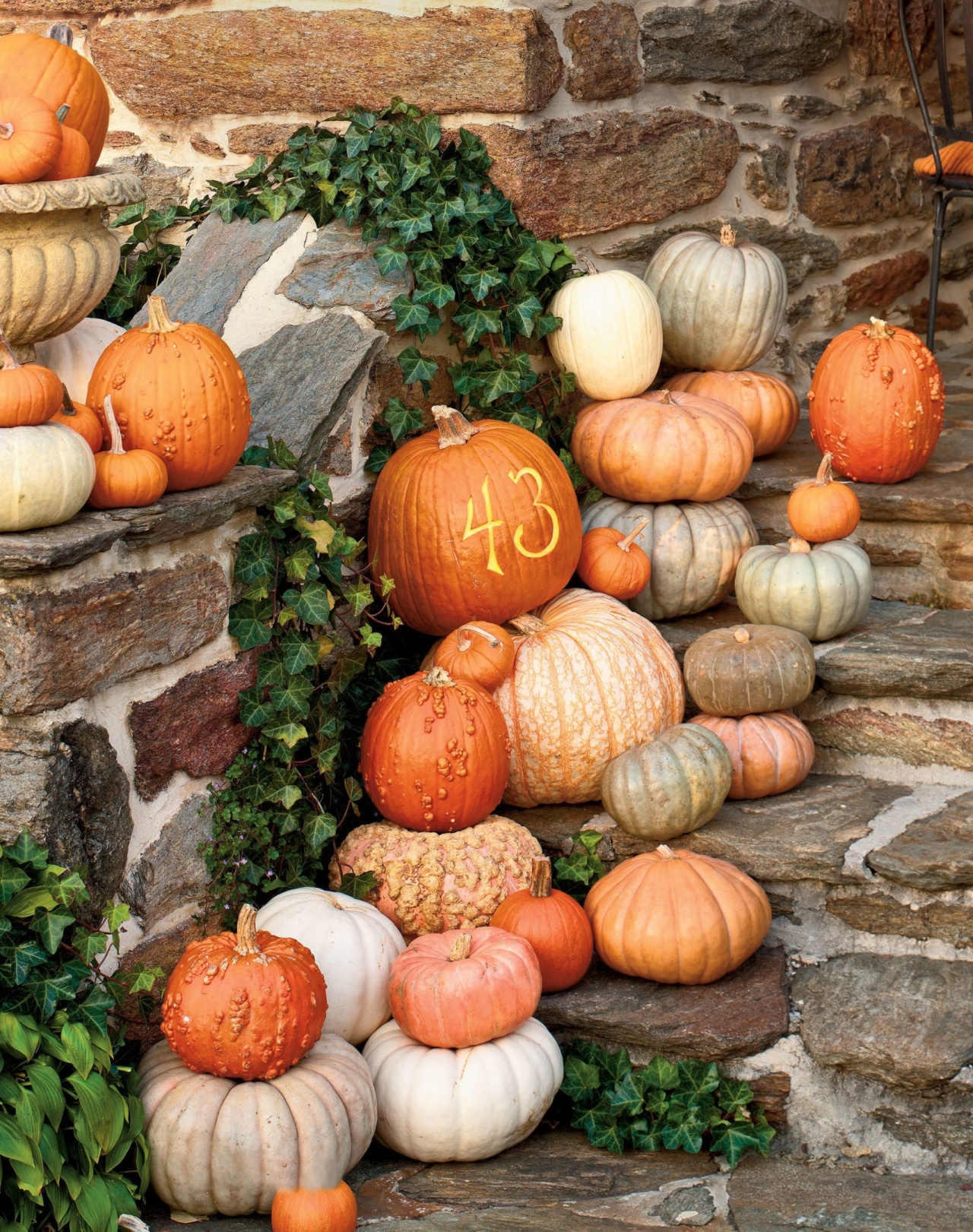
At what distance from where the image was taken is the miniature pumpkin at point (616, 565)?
11.6ft

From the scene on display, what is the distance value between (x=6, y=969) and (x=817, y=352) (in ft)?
11.7

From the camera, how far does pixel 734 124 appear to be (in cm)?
424

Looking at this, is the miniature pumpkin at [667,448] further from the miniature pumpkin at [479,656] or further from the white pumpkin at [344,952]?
the white pumpkin at [344,952]

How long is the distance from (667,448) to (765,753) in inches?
36.0

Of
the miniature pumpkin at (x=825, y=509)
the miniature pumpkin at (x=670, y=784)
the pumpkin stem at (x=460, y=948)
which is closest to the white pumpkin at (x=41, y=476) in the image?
the pumpkin stem at (x=460, y=948)

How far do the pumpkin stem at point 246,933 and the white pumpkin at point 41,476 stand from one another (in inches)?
29.2

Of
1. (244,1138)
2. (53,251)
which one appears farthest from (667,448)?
(244,1138)

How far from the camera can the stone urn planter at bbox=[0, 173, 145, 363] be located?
96.0 inches

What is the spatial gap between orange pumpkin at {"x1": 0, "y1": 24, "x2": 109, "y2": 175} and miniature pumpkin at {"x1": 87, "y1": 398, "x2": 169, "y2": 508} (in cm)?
57

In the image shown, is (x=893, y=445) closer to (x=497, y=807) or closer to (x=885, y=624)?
(x=885, y=624)

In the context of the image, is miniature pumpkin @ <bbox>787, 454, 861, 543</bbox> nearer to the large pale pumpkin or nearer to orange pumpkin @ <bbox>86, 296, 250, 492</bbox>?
the large pale pumpkin

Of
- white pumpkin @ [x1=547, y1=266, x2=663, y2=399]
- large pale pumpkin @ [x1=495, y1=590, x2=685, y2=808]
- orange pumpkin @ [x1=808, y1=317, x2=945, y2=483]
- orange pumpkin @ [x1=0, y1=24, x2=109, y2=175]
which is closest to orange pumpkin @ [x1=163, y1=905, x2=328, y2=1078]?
large pale pumpkin @ [x1=495, y1=590, x2=685, y2=808]

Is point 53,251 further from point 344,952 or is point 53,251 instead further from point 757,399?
point 757,399

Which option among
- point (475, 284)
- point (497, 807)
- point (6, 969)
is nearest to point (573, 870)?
point (497, 807)
